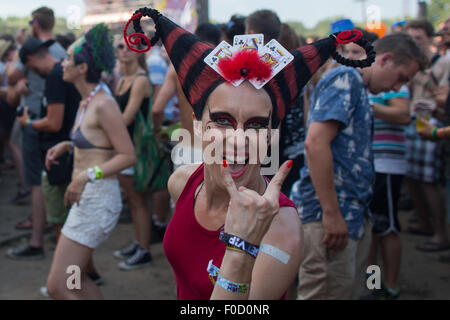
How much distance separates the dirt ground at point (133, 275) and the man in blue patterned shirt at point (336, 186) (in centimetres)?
165

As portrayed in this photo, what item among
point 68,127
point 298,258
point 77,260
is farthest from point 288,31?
point 298,258

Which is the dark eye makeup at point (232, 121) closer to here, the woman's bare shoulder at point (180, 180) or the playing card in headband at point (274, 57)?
the playing card in headband at point (274, 57)

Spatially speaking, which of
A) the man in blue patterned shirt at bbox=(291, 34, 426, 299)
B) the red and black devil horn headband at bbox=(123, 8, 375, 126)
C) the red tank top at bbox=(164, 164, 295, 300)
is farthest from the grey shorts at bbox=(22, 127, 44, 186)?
the red and black devil horn headband at bbox=(123, 8, 375, 126)

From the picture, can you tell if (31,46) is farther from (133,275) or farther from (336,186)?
(336,186)

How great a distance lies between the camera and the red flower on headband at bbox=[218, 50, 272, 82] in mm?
1607

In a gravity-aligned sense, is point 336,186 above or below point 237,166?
below

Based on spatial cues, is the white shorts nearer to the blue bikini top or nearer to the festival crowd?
the festival crowd

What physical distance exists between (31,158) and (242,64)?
4135 mm

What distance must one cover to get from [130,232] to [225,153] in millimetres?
4301

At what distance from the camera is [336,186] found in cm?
272

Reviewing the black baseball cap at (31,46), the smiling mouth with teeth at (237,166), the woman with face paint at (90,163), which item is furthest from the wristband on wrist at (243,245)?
the black baseball cap at (31,46)

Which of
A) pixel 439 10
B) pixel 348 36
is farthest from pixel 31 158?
pixel 439 10

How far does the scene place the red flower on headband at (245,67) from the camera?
5.27 ft

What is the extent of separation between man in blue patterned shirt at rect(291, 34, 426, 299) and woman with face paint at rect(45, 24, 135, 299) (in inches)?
52.4
